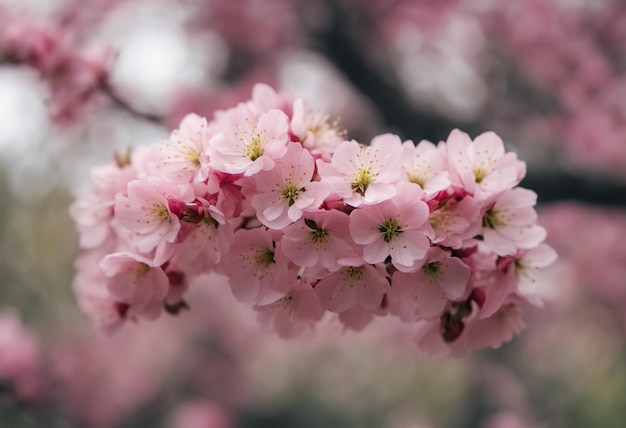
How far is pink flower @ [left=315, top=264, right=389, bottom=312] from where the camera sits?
72cm

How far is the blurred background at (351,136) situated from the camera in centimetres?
189

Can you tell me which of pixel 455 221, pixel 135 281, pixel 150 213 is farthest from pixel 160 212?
pixel 455 221

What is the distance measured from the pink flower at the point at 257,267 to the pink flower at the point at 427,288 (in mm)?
129

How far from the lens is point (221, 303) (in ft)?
15.9

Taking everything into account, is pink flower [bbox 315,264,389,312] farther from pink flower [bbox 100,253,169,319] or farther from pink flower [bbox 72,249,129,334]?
pink flower [bbox 72,249,129,334]

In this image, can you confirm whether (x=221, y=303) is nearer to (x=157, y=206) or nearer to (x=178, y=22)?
(x=178, y=22)

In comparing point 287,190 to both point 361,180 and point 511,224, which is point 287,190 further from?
point 511,224

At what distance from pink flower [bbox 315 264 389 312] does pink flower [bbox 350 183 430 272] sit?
0.04 m

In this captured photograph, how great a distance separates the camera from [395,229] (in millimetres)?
683

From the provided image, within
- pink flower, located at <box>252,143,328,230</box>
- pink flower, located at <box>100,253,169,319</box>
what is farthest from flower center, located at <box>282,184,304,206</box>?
pink flower, located at <box>100,253,169,319</box>

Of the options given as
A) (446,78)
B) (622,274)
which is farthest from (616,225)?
(446,78)

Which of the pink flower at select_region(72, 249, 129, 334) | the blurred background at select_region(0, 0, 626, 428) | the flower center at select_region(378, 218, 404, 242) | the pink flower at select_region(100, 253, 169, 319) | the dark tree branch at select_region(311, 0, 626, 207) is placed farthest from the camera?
the dark tree branch at select_region(311, 0, 626, 207)

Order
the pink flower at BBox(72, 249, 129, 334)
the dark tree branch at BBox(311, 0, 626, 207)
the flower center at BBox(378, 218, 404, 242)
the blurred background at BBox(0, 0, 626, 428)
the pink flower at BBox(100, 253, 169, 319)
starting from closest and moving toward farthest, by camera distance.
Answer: the flower center at BBox(378, 218, 404, 242)
the pink flower at BBox(100, 253, 169, 319)
the pink flower at BBox(72, 249, 129, 334)
the blurred background at BBox(0, 0, 626, 428)
the dark tree branch at BBox(311, 0, 626, 207)

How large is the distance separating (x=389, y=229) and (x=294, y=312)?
0.62 feet
